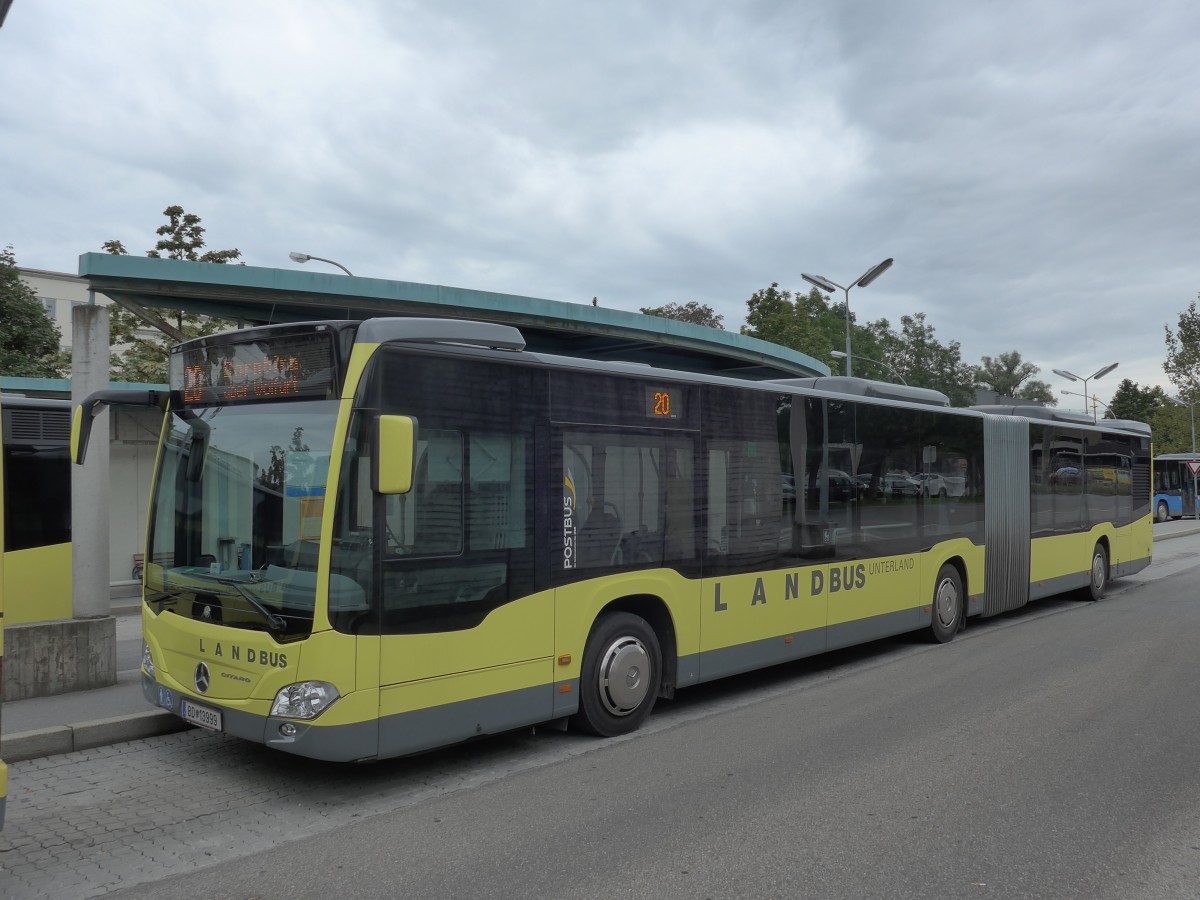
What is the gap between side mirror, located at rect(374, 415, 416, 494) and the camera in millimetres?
4984

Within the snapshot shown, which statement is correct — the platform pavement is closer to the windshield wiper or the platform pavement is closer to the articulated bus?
the articulated bus

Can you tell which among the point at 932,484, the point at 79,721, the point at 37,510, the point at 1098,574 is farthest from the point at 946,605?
the point at 37,510

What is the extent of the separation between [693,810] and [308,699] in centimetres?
225

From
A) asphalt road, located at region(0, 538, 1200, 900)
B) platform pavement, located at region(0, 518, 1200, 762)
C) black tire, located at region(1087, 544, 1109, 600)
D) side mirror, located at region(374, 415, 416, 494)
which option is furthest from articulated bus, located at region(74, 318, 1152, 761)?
black tire, located at region(1087, 544, 1109, 600)

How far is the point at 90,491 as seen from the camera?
8258 millimetres

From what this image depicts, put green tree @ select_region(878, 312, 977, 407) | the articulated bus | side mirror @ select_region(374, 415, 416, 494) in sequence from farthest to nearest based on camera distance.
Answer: green tree @ select_region(878, 312, 977, 407) → the articulated bus → side mirror @ select_region(374, 415, 416, 494)

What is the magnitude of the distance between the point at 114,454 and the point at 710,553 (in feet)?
49.1

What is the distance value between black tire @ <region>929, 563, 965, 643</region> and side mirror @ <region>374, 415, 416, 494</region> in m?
7.58

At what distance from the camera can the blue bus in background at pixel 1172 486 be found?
4059cm

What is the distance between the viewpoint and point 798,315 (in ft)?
170

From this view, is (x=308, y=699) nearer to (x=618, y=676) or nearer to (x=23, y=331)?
(x=618, y=676)

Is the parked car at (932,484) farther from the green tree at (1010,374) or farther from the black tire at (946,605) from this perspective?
the green tree at (1010,374)

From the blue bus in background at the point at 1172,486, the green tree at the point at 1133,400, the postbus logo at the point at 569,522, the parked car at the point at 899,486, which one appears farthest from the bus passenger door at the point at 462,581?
the green tree at the point at 1133,400

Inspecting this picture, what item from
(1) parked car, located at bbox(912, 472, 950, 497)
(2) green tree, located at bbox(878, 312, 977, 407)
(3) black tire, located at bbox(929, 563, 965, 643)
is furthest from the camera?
(2) green tree, located at bbox(878, 312, 977, 407)
